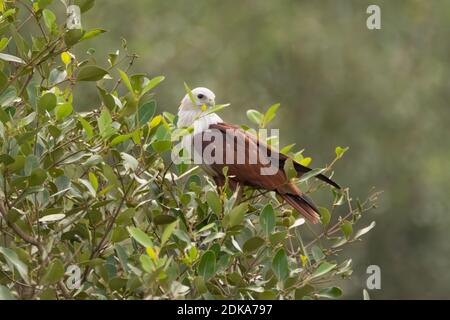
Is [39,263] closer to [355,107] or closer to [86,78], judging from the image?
[86,78]

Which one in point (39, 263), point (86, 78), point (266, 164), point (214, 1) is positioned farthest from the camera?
point (214, 1)

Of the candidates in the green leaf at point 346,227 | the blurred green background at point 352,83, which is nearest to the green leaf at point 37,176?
the green leaf at point 346,227

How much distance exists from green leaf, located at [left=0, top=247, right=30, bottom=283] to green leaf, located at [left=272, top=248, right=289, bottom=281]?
2.33 ft

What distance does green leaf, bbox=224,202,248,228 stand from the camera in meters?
2.70

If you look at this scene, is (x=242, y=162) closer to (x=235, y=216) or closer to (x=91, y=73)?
(x=91, y=73)

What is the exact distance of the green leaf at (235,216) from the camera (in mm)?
2703

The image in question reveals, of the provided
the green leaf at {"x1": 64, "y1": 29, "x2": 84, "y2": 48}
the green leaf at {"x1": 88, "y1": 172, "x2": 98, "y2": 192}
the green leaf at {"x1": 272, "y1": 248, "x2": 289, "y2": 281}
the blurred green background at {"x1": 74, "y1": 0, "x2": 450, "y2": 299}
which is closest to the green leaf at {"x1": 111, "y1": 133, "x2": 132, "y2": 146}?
the green leaf at {"x1": 88, "y1": 172, "x2": 98, "y2": 192}

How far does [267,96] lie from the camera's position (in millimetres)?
10977

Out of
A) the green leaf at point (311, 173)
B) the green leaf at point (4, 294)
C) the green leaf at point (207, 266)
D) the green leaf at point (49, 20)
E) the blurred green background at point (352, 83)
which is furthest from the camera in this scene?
the blurred green background at point (352, 83)

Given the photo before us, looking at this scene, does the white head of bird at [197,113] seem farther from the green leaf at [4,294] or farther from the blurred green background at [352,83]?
the blurred green background at [352,83]

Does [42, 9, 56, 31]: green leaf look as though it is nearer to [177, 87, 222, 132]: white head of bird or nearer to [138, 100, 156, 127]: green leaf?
[138, 100, 156, 127]: green leaf
